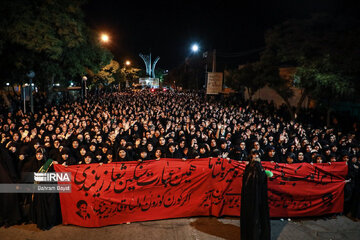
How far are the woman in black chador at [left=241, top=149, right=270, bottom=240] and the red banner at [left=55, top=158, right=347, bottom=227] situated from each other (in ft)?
4.80

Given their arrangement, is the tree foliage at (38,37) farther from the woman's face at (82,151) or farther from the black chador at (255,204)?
the black chador at (255,204)

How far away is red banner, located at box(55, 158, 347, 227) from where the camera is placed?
6109 mm

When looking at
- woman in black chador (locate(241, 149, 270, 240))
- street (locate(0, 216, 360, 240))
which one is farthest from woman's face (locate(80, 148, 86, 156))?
woman in black chador (locate(241, 149, 270, 240))

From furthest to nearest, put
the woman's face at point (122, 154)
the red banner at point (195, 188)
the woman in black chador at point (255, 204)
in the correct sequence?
Answer: the woman's face at point (122, 154) < the red banner at point (195, 188) < the woman in black chador at point (255, 204)

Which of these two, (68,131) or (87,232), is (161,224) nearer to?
(87,232)

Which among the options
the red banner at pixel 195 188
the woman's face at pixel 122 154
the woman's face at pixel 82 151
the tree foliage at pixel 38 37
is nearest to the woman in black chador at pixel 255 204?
the red banner at pixel 195 188

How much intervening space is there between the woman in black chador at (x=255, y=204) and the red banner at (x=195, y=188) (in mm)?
1464

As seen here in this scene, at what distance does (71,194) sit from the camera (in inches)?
235

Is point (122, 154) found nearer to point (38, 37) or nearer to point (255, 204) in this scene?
point (255, 204)

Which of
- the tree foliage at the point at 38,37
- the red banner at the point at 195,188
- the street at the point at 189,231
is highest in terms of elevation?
the tree foliage at the point at 38,37

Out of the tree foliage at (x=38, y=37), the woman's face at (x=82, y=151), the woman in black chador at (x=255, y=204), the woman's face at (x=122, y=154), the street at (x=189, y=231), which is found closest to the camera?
the woman in black chador at (x=255, y=204)

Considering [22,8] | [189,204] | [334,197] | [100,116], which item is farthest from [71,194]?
[22,8]

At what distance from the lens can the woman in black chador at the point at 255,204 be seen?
4852 mm

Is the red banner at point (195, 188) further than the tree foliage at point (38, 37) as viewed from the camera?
No
